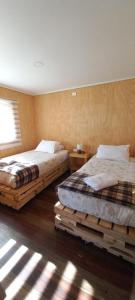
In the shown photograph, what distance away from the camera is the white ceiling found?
116 centimetres

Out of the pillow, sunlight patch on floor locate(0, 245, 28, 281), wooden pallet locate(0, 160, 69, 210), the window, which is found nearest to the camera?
sunlight patch on floor locate(0, 245, 28, 281)

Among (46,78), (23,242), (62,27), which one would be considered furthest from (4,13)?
(23,242)

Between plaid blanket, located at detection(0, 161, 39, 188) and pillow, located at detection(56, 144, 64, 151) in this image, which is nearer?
plaid blanket, located at detection(0, 161, 39, 188)

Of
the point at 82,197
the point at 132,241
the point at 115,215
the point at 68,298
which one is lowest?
the point at 68,298

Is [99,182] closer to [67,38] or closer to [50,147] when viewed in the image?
[67,38]

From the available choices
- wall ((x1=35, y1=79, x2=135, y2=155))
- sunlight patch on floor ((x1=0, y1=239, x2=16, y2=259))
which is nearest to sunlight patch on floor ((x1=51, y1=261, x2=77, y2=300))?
sunlight patch on floor ((x1=0, y1=239, x2=16, y2=259))

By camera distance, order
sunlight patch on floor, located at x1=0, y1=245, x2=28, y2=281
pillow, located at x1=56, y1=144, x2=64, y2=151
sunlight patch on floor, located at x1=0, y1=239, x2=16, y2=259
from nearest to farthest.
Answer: sunlight patch on floor, located at x1=0, y1=245, x2=28, y2=281 < sunlight patch on floor, located at x1=0, y1=239, x2=16, y2=259 < pillow, located at x1=56, y1=144, x2=64, y2=151

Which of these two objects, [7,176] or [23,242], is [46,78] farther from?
[23,242]

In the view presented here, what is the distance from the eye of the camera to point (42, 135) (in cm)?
424

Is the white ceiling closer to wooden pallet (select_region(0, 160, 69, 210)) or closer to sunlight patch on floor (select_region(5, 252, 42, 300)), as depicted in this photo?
wooden pallet (select_region(0, 160, 69, 210))

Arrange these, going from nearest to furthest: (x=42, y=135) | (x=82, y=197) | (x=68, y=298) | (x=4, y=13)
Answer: (x=68, y=298) → (x=4, y=13) → (x=82, y=197) → (x=42, y=135)

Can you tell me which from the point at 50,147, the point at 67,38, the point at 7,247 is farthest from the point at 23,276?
the point at 50,147

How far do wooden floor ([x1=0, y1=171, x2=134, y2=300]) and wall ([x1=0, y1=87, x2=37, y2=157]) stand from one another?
7.14 ft

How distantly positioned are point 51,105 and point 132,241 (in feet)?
11.5
